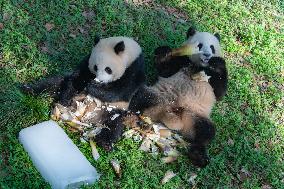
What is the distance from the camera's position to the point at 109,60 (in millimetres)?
5738

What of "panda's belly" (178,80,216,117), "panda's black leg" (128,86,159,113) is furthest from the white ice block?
"panda's belly" (178,80,216,117)

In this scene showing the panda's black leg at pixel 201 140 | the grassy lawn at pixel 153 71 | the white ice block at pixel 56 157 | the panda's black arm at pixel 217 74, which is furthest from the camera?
the panda's black arm at pixel 217 74

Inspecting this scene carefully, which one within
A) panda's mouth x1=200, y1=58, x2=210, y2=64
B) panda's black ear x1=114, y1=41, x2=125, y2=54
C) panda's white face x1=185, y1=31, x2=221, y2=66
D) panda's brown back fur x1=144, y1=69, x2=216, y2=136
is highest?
panda's black ear x1=114, y1=41, x2=125, y2=54

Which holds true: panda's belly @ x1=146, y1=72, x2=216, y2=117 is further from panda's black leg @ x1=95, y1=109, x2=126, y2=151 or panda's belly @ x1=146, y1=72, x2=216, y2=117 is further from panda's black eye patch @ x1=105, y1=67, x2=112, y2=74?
panda's black eye patch @ x1=105, y1=67, x2=112, y2=74

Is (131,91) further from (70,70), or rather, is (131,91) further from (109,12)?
(109,12)

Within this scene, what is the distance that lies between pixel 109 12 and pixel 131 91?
2024 millimetres

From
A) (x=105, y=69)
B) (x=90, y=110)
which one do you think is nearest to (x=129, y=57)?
(x=105, y=69)

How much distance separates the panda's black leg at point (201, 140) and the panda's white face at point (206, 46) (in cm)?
90

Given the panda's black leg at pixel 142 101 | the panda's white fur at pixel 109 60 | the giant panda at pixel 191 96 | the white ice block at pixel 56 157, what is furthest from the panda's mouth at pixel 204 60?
the white ice block at pixel 56 157

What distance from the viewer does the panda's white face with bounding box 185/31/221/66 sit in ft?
20.8

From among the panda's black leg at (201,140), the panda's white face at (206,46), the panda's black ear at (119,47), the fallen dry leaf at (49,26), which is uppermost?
the panda's black ear at (119,47)

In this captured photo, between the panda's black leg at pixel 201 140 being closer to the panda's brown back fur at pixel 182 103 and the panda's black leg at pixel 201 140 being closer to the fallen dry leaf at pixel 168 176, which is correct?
the panda's brown back fur at pixel 182 103

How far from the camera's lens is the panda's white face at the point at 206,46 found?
6.34 meters

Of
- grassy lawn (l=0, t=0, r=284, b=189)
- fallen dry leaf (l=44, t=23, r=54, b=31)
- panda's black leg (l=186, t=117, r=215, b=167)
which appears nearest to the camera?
grassy lawn (l=0, t=0, r=284, b=189)
